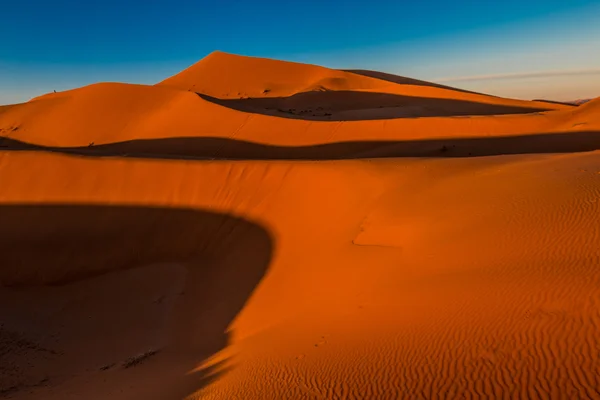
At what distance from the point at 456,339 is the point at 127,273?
864 cm

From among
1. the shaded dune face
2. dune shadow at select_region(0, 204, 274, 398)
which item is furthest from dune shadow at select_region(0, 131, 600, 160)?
dune shadow at select_region(0, 204, 274, 398)

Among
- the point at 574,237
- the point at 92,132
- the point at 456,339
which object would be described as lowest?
the point at 456,339

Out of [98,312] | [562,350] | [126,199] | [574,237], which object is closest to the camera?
[562,350]

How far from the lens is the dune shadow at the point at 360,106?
29222mm

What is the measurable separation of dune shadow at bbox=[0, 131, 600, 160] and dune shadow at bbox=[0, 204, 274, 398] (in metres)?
3.95

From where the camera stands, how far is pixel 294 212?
35.5ft

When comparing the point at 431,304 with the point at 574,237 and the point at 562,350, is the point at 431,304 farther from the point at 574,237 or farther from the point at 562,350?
the point at 574,237

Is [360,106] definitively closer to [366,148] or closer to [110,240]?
[366,148]

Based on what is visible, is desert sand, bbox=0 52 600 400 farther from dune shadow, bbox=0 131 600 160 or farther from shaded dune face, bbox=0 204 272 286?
dune shadow, bbox=0 131 600 160

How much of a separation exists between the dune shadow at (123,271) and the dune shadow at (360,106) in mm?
18246

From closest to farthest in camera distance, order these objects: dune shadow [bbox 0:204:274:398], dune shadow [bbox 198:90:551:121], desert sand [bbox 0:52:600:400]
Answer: desert sand [bbox 0:52:600:400] < dune shadow [bbox 0:204:274:398] < dune shadow [bbox 198:90:551:121]

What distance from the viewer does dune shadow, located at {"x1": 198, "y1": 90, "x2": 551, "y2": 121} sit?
95.9 ft

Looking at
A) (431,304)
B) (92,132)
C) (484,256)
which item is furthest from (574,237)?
(92,132)

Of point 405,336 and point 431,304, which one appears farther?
point 431,304
